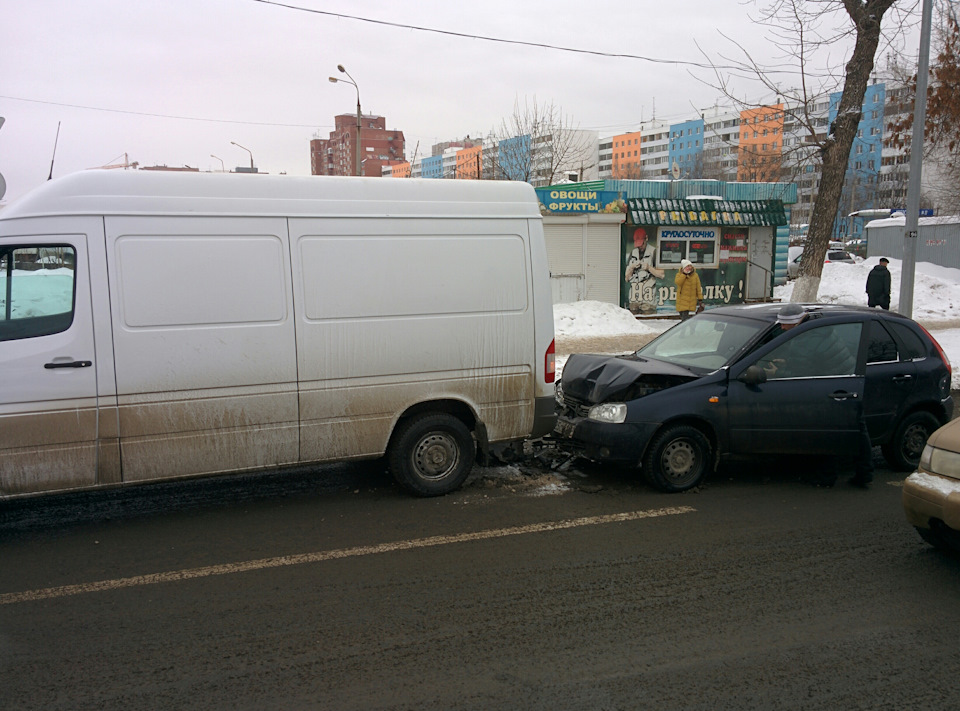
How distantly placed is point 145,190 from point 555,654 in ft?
13.7

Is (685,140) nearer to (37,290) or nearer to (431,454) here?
(431,454)

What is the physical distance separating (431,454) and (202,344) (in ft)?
6.78

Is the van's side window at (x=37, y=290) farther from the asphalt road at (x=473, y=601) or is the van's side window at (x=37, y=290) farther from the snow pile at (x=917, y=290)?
the snow pile at (x=917, y=290)

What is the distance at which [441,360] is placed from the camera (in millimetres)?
6055

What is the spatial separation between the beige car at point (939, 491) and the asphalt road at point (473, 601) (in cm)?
30

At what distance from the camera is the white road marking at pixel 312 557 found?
433 cm

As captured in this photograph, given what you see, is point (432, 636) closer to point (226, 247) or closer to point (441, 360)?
point (441, 360)

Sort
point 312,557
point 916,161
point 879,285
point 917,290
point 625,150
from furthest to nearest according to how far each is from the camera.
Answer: point 625,150 < point 917,290 < point 879,285 < point 916,161 < point 312,557

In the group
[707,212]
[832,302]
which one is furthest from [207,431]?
[707,212]

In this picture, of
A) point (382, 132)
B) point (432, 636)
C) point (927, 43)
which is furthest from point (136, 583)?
point (382, 132)

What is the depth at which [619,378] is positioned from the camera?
6.52m

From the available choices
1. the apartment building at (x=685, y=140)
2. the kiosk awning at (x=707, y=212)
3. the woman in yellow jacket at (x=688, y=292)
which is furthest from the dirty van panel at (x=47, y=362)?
the apartment building at (x=685, y=140)

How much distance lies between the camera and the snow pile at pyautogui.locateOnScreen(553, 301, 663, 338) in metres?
16.4

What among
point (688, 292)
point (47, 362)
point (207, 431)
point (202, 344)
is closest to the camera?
point (47, 362)
